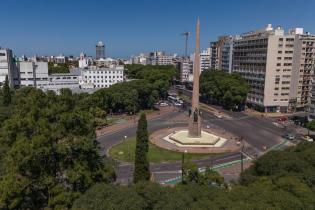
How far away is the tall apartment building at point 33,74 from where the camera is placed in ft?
324

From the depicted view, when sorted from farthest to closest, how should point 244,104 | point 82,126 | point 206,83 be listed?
point 206,83
point 244,104
point 82,126

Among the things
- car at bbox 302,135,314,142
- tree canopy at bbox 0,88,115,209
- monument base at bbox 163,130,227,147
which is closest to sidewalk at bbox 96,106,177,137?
monument base at bbox 163,130,227,147

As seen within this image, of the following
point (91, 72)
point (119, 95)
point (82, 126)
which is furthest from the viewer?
point (91, 72)

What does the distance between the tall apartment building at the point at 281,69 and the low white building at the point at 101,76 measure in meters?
55.3

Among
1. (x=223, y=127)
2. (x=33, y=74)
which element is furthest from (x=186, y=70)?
(x=223, y=127)

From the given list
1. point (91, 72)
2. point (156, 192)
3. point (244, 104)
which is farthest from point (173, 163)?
point (91, 72)

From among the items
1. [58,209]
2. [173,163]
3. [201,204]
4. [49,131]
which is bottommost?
[173,163]

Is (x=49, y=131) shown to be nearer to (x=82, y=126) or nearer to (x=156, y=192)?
(x=82, y=126)

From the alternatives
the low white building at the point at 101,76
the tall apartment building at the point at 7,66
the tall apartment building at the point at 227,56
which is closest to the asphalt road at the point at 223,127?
the tall apartment building at the point at 227,56

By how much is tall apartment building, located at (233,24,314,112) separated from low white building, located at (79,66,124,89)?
182 ft

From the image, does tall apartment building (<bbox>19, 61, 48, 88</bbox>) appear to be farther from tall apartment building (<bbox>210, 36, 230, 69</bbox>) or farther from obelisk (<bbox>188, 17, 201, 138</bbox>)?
tall apartment building (<bbox>210, 36, 230, 69</bbox>)

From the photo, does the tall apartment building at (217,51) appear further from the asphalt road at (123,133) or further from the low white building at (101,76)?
the asphalt road at (123,133)

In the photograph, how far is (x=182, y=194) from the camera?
18703 millimetres

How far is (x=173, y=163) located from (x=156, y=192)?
27.0m
